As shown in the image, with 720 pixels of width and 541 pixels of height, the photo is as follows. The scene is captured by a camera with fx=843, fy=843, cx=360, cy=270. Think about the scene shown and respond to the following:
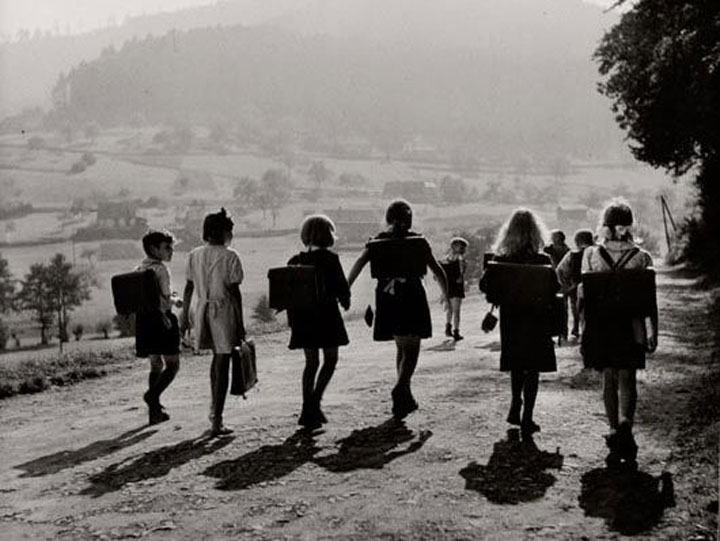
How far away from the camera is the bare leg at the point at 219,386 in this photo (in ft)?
26.7

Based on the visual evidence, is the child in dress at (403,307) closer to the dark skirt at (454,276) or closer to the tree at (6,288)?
the dark skirt at (454,276)

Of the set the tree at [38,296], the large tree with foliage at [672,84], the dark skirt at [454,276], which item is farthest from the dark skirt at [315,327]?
the tree at [38,296]

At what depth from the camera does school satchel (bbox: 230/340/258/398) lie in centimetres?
811

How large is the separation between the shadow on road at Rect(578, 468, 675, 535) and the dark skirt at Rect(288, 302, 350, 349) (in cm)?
279

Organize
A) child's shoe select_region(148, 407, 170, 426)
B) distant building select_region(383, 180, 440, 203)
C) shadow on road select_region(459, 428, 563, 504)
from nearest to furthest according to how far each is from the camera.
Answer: shadow on road select_region(459, 428, 563, 504)
child's shoe select_region(148, 407, 170, 426)
distant building select_region(383, 180, 440, 203)

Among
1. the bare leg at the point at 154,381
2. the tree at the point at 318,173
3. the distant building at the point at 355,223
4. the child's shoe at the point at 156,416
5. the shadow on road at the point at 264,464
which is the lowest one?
the shadow on road at the point at 264,464

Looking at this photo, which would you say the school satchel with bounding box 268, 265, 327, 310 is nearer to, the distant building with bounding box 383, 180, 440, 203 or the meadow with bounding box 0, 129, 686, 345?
the meadow with bounding box 0, 129, 686, 345

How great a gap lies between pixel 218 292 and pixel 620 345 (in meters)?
3.77

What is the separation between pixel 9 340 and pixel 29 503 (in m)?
79.8

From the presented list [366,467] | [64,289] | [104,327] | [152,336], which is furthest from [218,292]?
[64,289]

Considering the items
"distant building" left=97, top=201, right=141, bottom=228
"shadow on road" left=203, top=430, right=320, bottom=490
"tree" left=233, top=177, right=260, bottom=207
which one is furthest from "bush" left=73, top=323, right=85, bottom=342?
"shadow on road" left=203, top=430, right=320, bottom=490

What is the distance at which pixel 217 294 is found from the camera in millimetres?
8211

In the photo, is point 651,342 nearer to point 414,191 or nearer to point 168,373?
point 168,373

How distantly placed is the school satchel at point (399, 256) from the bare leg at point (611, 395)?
223 cm
